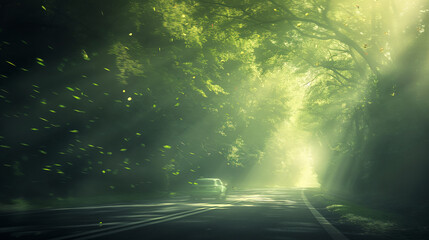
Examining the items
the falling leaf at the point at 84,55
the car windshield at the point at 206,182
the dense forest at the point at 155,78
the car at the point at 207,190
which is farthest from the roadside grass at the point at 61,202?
the falling leaf at the point at 84,55

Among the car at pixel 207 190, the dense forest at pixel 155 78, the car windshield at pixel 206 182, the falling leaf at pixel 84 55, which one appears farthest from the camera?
the car windshield at pixel 206 182

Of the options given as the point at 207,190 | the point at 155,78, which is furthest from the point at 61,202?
the point at 207,190

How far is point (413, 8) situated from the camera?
54.8 feet

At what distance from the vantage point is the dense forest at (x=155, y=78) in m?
12.9

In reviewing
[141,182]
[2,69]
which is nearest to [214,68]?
[141,182]

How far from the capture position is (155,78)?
17.5 meters

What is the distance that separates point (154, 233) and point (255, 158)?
54.6 m

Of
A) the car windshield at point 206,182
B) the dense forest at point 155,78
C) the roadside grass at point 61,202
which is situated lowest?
the roadside grass at point 61,202

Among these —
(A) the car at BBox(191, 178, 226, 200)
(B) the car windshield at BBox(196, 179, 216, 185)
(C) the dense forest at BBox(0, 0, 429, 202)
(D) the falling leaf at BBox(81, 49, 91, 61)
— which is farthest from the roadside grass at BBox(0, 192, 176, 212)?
(D) the falling leaf at BBox(81, 49, 91, 61)

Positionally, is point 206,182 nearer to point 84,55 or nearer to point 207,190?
point 207,190

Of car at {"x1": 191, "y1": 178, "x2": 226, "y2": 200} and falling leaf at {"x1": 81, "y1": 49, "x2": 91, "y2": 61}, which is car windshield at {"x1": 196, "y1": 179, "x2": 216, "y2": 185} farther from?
falling leaf at {"x1": 81, "y1": 49, "x2": 91, "y2": 61}

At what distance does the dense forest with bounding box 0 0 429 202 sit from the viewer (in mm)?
12859

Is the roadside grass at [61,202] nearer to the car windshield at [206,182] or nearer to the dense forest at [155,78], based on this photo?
the dense forest at [155,78]

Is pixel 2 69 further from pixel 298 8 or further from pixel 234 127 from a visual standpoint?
pixel 234 127
